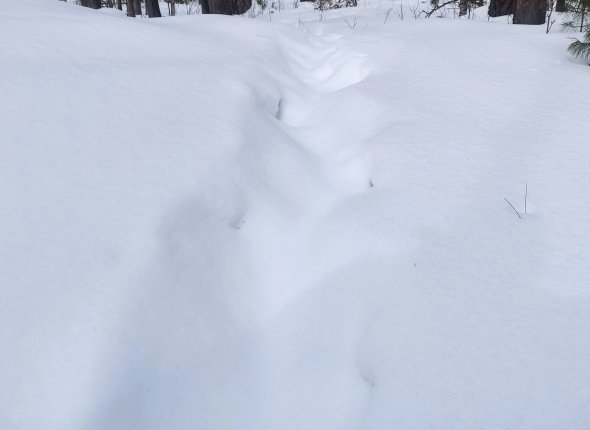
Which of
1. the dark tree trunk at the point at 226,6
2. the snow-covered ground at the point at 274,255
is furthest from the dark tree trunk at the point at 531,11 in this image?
the dark tree trunk at the point at 226,6

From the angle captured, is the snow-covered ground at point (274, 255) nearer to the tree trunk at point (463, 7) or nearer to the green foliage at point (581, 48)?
the green foliage at point (581, 48)

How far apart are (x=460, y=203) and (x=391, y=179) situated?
0.23 meters

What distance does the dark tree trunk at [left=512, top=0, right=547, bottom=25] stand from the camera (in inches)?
162

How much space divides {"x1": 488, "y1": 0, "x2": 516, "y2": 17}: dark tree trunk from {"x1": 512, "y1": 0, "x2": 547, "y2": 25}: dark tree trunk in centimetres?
182

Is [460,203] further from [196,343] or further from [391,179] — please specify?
[196,343]

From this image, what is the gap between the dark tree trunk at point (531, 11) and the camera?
162 inches

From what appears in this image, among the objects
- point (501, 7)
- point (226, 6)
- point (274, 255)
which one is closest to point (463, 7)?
point (501, 7)

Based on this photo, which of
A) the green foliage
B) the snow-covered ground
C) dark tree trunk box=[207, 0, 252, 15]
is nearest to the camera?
the snow-covered ground

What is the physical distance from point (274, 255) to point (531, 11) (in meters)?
4.40

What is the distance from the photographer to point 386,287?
972 mm

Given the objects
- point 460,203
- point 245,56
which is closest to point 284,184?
point 460,203

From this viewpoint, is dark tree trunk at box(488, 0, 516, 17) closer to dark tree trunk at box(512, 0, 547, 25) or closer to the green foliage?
dark tree trunk at box(512, 0, 547, 25)

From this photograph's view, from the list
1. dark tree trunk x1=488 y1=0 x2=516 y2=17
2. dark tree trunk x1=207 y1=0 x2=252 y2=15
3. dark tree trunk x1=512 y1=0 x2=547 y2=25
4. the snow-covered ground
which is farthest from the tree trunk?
the snow-covered ground

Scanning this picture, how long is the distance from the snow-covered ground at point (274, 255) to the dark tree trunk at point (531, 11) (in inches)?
116
